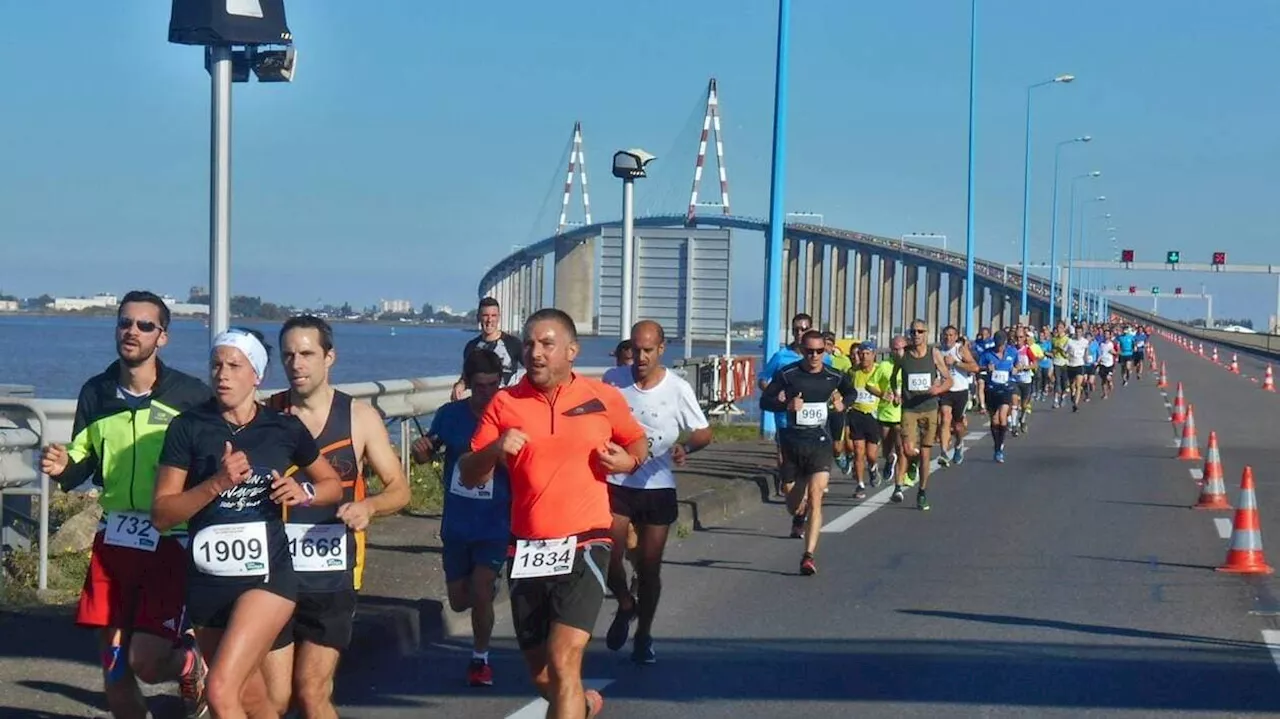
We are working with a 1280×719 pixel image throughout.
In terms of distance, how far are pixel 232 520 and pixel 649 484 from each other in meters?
3.68

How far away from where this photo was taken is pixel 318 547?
20.2ft

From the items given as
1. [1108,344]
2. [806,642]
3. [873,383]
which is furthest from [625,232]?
[1108,344]

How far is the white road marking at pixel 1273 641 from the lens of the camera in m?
9.15

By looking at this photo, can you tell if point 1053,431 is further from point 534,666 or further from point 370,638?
point 534,666

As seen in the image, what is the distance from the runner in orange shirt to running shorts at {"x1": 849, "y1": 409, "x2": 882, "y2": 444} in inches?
454

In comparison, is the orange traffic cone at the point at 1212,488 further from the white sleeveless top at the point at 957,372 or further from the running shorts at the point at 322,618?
the running shorts at the point at 322,618

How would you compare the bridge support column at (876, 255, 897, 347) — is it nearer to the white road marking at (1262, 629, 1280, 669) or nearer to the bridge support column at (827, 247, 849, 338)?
the bridge support column at (827, 247, 849, 338)

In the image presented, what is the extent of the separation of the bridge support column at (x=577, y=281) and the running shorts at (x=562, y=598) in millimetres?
38031

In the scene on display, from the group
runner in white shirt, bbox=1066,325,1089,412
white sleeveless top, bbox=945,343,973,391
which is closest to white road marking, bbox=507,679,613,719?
white sleeveless top, bbox=945,343,973,391

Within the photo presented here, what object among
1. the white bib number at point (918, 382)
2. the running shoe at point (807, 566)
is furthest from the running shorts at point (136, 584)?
the white bib number at point (918, 382)

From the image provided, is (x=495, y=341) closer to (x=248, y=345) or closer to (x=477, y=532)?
(x=477, y=532)

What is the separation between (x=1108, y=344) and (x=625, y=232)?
28.1 meters

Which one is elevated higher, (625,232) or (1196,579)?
(625,232)

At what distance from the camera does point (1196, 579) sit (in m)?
12.1
